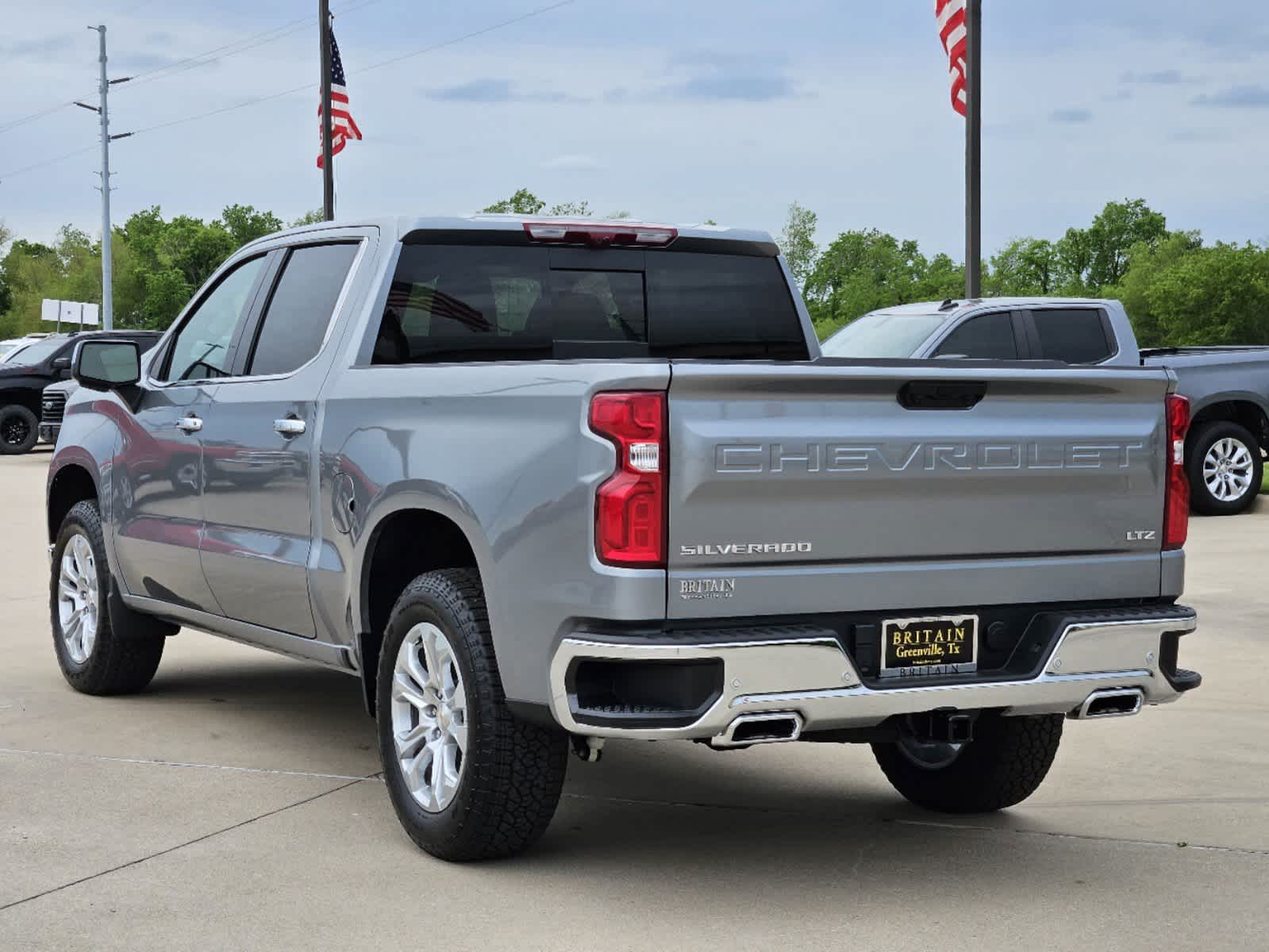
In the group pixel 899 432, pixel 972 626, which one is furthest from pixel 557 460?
pixel 972 626

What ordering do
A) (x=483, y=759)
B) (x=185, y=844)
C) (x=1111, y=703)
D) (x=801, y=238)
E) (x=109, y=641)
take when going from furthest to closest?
(x=801, y=238), (x=109, y=641), (x=185, y=844), (x=1111, y=703), (x=483, y=759)

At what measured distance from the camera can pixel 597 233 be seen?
6402 mm

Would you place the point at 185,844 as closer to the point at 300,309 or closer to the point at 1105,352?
the point at 300,309

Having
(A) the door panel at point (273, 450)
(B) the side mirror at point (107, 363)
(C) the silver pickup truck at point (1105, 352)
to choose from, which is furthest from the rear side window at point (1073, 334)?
(A) the door panel at point (273, 450)

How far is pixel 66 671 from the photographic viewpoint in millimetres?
8219

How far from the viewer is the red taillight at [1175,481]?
17.3 feet

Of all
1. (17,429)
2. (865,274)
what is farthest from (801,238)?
(17,429)

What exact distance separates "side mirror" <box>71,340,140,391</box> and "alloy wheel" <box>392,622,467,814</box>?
2.64m

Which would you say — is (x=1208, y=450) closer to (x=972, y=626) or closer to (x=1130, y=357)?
(x=1130, y=357)

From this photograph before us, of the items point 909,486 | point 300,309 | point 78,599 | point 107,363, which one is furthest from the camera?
point 78,599

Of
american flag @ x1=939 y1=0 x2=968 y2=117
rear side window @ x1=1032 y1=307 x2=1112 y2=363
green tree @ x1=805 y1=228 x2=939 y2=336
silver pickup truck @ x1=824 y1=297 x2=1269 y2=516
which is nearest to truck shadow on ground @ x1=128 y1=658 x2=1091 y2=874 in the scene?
silver pickup truck @ x1=824 y1=297 x2=1269 y2=516

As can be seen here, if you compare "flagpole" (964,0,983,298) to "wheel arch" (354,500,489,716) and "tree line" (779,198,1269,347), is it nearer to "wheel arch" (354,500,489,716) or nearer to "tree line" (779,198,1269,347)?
"wheel arch" (354,500,489,716)

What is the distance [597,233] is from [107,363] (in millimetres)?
Result: 2352

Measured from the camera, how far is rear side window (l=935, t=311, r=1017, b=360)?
14.8 metres
